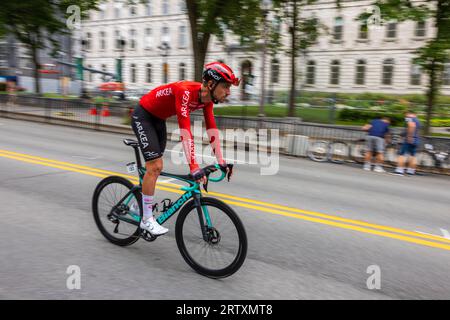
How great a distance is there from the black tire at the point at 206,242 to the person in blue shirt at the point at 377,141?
10397 millimetres

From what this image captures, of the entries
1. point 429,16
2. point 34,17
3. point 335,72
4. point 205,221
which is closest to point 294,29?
point 429,16

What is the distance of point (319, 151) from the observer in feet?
48.5

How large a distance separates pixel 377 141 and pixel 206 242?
419 inches

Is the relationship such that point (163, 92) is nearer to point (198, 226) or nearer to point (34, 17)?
point (198, 226)

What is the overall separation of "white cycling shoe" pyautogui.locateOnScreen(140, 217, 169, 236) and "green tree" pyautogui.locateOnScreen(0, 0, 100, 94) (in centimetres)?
2554

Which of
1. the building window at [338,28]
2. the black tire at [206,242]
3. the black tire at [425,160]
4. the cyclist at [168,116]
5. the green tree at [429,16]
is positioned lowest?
the black tire at [425,160]

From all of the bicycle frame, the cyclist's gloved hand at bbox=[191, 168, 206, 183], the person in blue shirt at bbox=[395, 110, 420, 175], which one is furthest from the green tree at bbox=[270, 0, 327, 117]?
the cyclist's gloved hand at bbox=[191, 168, 206, 183]

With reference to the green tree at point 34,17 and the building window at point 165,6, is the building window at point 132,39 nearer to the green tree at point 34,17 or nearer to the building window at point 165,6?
the building window at point 165,6

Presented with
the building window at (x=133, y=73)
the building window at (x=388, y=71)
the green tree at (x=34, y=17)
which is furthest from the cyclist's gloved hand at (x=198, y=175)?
the building window at (x=133, y=73)

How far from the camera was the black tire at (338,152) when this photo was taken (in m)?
14.4

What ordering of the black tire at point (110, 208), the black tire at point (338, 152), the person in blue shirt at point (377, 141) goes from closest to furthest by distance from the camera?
1. the black tire at point (110, 208)
2. the person in blue shirt at point (377, 141)
3. the black tire at point (338, 152)

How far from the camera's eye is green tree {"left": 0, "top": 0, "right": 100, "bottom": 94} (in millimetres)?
25953

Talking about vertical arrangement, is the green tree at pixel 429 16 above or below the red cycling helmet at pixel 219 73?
above
